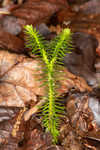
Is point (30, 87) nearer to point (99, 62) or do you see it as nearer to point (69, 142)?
point (69, 142)

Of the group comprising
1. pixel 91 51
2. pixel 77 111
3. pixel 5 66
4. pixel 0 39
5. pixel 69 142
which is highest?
pixel 0 39

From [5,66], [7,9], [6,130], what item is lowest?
[6,130]

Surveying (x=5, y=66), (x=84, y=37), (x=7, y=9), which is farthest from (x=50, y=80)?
(x=7, y=9)

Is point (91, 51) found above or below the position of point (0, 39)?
below

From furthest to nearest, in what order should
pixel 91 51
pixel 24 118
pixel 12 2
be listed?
pixel 12 2, pixel 91 51, pixel 24 118

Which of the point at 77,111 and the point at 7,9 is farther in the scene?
the point at 7,9

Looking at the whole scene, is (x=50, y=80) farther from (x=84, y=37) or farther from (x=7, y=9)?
(x=7, y=9)

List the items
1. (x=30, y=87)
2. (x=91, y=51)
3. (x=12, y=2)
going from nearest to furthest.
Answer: (x=30, y=87) → (x=91, y=51) → (x=12, y=2)

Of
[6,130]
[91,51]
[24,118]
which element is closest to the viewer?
[6,130]

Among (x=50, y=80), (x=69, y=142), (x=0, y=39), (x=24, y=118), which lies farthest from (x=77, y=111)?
(x=0, y=39)
